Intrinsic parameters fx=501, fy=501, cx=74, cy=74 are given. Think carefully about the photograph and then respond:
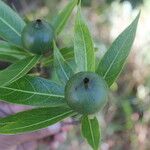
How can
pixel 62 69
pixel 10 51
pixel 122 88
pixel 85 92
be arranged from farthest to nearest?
1. pixel 122 88
2. pixel 10 51
3. pixel 62 69
4. pixel 85 92

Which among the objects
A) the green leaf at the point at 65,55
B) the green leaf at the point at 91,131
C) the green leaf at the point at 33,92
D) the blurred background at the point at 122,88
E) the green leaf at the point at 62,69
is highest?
the blurred background at the point at 122,88

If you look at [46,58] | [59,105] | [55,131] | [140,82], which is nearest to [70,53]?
[46,58]

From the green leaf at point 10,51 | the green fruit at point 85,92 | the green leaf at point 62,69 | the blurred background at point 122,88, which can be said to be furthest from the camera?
the blurred background at point 122,88

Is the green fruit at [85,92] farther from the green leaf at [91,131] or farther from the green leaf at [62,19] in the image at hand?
the green leaf at [62,19]

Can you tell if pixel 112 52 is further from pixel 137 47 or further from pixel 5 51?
pixel 137 47

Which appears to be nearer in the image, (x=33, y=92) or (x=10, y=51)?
(x=33, y=92)

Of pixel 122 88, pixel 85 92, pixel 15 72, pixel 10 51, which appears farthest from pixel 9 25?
pixel 122 88

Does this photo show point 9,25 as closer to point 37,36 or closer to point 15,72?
point 37,36

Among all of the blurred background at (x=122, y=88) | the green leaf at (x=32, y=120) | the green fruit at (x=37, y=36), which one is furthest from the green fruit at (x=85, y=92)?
the blurred background at (x=122, y=88)
